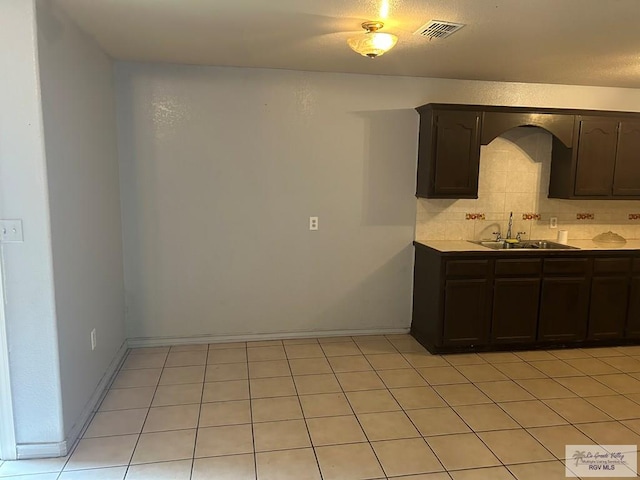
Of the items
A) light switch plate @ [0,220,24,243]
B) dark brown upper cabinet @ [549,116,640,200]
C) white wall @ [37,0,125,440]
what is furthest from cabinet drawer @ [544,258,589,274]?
light switch plate @ [0,220,24,243]

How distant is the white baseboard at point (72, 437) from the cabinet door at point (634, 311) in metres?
4.23

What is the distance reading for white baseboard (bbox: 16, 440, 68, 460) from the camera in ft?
7.90

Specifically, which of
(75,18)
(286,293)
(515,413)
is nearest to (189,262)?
(286,293)

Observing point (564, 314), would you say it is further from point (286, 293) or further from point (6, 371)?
point (6, 371)

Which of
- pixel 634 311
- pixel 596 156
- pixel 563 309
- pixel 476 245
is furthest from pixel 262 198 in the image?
pixel 634 311

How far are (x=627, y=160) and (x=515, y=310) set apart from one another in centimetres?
171

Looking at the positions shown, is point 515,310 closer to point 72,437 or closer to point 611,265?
point 611,265

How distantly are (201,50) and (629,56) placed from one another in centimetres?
302

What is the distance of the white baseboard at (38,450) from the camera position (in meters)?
2.41

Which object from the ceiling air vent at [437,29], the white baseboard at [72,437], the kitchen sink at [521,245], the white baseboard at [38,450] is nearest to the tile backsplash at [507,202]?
the kitchen sink at [521,245]

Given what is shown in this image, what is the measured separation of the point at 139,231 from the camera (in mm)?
3830

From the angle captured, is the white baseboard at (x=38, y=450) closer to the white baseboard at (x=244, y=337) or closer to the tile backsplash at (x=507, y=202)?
the white baseboard at (x=244, y=337)

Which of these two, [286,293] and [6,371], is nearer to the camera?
[6,371]

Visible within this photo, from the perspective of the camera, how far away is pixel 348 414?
113 inches
